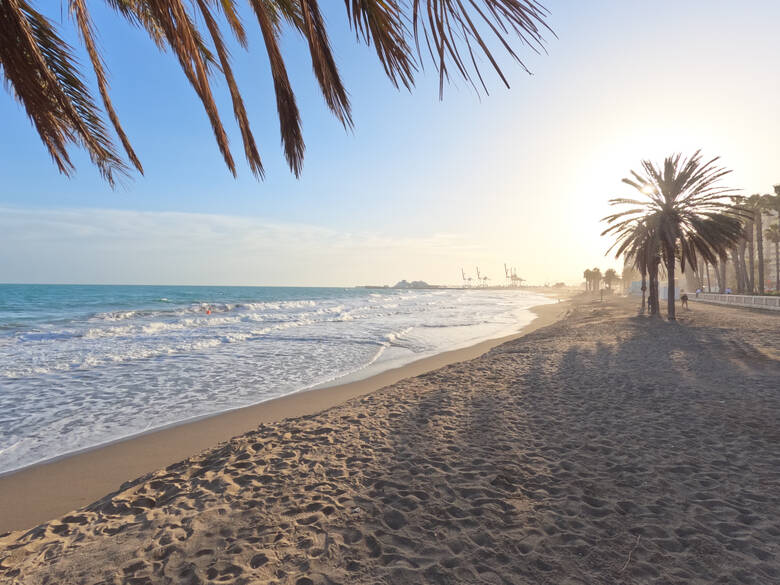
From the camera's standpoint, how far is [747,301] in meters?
28.7

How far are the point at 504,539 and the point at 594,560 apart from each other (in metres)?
0.62

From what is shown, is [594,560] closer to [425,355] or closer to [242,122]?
[242,122]

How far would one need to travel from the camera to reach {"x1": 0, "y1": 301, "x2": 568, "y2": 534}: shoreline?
4133 mm

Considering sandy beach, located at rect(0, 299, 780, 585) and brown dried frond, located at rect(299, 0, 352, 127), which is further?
sandy beach, located at rect(0, 299, 780, 585)

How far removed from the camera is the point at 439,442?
15.8 feet

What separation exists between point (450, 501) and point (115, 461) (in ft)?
16.0

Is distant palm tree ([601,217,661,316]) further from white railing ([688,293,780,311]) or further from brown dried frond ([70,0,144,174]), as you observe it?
brown dried frond ([70,0,144,174])

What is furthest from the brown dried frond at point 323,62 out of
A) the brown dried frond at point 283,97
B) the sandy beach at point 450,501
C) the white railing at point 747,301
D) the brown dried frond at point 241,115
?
the white railing at point 747,301

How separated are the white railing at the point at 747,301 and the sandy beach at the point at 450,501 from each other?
2555 cm

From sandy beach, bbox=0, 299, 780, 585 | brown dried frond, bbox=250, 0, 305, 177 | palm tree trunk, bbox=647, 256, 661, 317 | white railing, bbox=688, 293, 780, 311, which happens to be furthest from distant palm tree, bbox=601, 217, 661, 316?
brown dried frond, bbox=250, 0, 305, 177

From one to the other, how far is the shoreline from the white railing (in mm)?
30406

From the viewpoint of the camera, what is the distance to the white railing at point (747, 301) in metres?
24.3

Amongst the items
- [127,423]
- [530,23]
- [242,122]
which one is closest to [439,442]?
[242,122]

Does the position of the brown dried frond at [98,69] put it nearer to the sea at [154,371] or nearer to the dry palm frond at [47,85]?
the dry palm frond at [47,85]
